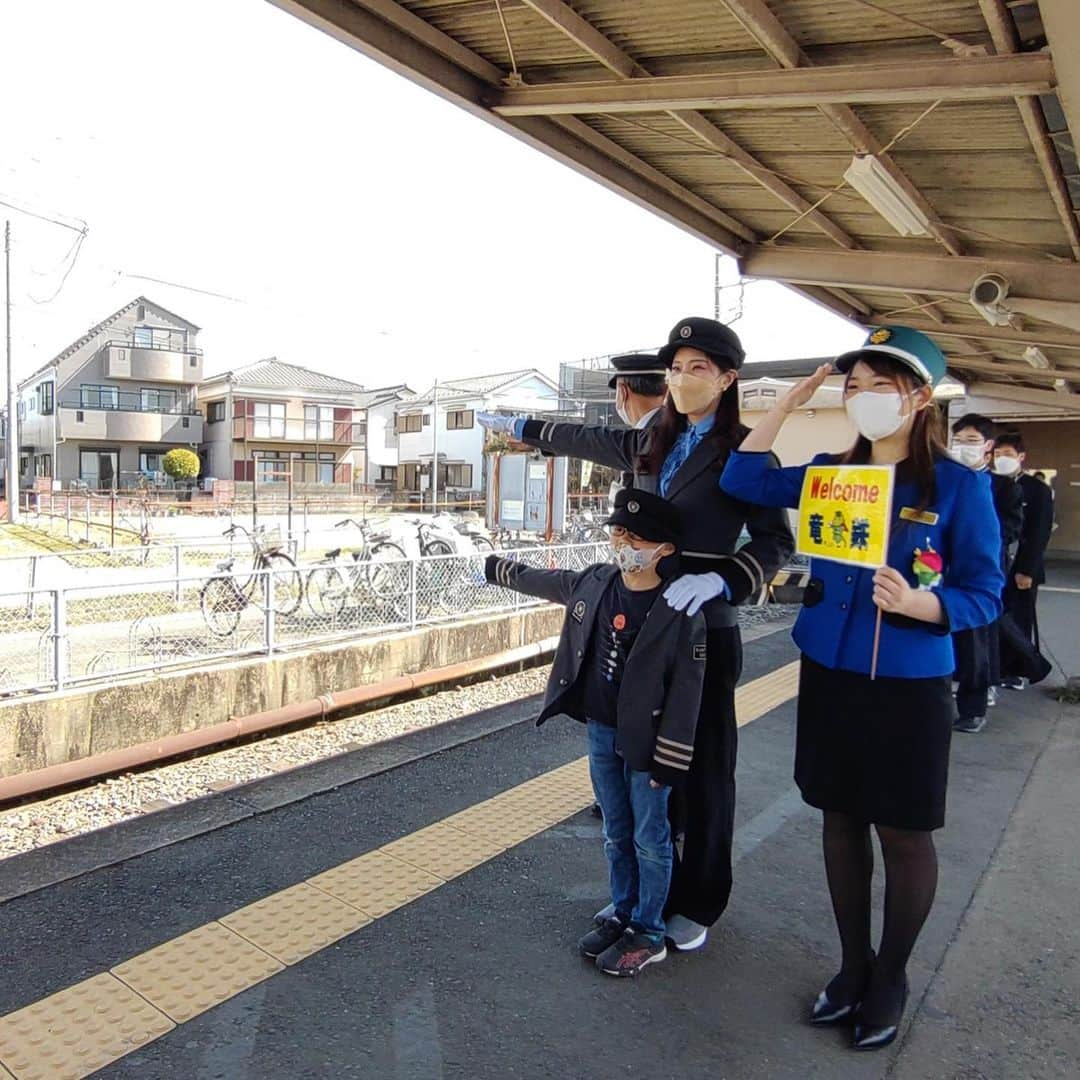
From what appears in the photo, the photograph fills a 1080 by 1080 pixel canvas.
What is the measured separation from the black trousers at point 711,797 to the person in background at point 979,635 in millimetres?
2701

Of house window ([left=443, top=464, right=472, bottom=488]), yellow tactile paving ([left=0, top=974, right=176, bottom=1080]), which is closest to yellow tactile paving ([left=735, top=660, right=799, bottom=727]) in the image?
yellow tactile paving ([left=0, top=974, right=176, bottom=1080])

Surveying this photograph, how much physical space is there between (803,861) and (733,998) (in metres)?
1.04

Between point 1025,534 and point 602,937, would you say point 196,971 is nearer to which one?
point 602,937

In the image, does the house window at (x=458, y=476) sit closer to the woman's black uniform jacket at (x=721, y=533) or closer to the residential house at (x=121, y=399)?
the residential house at (x=121, y=399)

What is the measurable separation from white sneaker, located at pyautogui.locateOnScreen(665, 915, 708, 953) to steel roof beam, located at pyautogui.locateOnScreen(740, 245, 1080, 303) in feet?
18.2

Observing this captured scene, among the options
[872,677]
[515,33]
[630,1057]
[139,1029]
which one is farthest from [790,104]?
[139,1029]

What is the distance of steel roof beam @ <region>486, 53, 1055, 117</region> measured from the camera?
132 inches

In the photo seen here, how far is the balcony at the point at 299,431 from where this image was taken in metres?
36.9

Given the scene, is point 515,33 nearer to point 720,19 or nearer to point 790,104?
point 720,19

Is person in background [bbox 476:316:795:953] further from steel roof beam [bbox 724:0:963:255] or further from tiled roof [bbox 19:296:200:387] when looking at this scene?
tiled roof [bbox 19:296:200:387]

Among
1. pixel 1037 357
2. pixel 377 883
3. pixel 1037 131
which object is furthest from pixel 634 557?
pixel 1037 357

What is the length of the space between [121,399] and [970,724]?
38.6 m

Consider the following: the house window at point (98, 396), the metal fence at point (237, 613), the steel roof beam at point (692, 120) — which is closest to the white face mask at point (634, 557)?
the steel roof beam at point (692, 120)

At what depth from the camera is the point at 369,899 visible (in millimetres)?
2961
